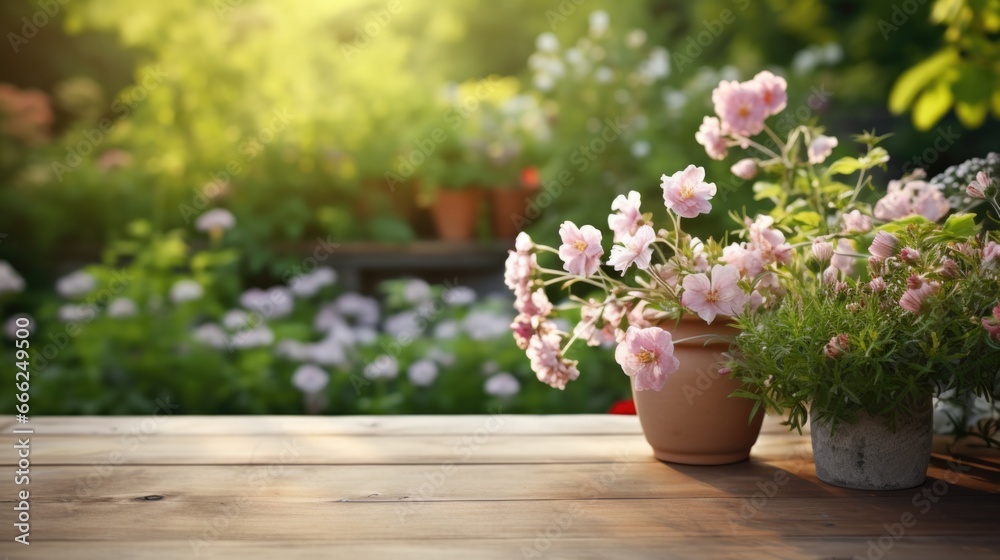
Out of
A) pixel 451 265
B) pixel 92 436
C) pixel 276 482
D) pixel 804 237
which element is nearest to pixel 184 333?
pixel 451 265

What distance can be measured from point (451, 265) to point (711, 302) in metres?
2.49

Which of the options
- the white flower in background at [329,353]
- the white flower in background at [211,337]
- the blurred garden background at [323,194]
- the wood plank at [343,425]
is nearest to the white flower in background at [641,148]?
the blurred garden background at [323,194]

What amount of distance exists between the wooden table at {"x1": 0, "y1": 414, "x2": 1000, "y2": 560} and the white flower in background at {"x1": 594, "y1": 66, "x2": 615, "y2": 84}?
7.06 feet

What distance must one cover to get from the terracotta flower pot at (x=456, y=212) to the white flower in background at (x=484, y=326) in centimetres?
80

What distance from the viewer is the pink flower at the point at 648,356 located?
39.1 inches

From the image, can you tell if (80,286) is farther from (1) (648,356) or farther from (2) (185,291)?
(1) (648,356)

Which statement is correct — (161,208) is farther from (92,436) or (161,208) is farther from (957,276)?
(957,276)

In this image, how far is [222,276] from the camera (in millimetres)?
3141

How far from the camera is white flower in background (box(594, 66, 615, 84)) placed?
3.25 meters

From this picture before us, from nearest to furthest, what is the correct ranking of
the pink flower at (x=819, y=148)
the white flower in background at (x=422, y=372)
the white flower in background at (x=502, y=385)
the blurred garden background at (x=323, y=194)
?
1. the pink flower at (x=819, y=148)
2. the white flower in background at (x=502, y=385)
3. the white flower in background at (x=422, y=372)
4. the blurred garden background at (x=323, y=194)

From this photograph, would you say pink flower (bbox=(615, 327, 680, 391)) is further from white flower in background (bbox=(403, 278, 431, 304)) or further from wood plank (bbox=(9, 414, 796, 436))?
white flower in background (bbox=(403, 278, 431, 304))

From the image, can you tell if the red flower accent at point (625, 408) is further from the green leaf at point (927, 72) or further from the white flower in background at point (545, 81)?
the white flower in background at point (545, 81)

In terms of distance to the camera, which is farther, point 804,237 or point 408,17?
point 408,17

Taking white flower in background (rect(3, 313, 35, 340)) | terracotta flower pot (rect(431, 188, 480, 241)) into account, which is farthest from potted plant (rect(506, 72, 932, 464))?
white flower in background (rect(3, 313, 35, 340))
